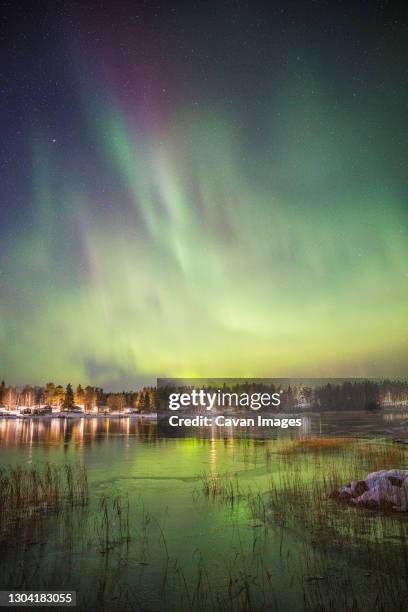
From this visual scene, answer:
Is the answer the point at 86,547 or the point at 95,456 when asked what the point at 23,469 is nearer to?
the point at 95,456

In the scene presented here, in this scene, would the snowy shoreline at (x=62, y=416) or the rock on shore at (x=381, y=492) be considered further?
the snowy shoreline at (x=62, y=416)

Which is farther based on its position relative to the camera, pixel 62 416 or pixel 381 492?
pixel 62 416

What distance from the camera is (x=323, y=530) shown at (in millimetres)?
15000

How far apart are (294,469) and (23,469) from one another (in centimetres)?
1628

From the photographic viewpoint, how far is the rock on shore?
1656 cm

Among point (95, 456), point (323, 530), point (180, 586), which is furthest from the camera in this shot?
point (95, 456)

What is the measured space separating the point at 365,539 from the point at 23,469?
73.4ft

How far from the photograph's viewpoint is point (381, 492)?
55.9ft

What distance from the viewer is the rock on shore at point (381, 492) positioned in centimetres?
1656

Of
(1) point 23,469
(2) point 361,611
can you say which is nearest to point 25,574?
(2) point 361,611

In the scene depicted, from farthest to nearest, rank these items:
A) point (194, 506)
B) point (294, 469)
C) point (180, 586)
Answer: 1. point (294, 469)
2. point (194, 506)
3. point (180, 586)

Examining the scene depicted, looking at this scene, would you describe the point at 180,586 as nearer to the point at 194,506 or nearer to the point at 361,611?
the point at 361,611

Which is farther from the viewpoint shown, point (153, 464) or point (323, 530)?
point (153, 464)

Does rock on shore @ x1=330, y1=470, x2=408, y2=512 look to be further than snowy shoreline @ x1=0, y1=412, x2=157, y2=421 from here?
No
